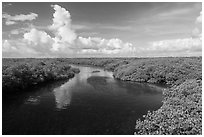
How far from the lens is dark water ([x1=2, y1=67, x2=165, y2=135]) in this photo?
25703mm

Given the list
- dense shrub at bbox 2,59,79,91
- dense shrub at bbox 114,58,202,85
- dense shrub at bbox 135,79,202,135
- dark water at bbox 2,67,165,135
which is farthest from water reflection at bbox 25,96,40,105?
dense shrub at bbox 114,58,202,85

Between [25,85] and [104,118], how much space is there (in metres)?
29.0

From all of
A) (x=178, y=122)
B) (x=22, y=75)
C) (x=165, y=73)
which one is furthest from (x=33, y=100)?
(x=165, y=73)

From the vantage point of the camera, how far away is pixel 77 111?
32438 mm

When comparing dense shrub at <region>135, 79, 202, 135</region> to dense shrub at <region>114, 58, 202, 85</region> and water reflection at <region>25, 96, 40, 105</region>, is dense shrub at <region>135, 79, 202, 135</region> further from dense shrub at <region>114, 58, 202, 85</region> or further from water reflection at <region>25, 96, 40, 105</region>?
dense shrub at <region>114, 58, 202, 85</region>

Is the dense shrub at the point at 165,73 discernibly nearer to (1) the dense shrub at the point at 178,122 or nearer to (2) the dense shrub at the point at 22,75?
(2) the dense shrub at the point at 22,75

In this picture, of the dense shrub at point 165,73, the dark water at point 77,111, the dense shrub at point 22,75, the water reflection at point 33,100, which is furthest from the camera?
the dense shrub at point 165,73

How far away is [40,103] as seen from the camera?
123ft

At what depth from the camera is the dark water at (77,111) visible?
25.7m

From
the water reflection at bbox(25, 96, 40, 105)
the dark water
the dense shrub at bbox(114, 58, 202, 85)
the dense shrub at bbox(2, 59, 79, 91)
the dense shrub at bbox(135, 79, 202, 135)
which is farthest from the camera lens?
the dense shrub at bbox(114, 58, 202, 85)

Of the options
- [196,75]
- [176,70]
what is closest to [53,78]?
[176,70]

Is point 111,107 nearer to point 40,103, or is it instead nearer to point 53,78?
point 40,103

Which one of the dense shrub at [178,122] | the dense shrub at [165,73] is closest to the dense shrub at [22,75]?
the dense shrub at [165,73]

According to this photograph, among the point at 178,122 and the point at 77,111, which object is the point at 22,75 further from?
the point at 178,122
